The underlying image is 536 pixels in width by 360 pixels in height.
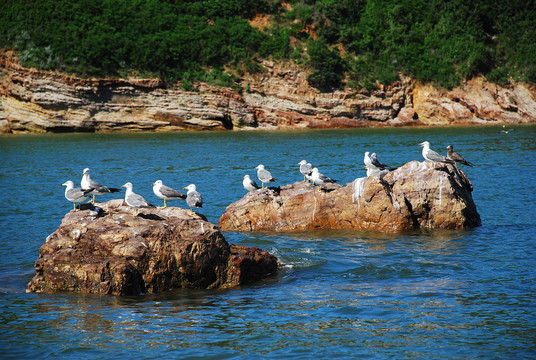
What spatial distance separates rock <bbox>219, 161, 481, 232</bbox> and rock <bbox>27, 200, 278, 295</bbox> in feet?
17.1

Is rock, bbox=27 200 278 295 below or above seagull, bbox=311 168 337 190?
below

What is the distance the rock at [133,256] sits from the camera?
37.5 ft

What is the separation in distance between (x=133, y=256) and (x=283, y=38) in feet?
189

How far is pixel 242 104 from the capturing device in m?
58.0

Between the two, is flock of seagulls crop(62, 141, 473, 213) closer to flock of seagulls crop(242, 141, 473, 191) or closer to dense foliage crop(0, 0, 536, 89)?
flock of seagulls crop(242, 141, 473, 191)

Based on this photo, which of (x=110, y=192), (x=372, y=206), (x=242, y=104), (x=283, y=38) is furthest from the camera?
(x=283, y=38)

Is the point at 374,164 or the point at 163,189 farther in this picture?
the point at 374,164

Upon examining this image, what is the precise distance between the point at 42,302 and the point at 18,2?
199ft

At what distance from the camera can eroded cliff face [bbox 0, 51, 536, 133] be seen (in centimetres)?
5447

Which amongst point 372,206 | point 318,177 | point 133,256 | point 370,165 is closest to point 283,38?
point 370,165

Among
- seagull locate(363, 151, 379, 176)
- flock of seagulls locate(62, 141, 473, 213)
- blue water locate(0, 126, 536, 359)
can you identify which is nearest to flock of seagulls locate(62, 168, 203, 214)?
flock of seagulls locate(62, 141, 473, 213)

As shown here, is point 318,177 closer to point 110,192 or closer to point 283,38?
point 110,192

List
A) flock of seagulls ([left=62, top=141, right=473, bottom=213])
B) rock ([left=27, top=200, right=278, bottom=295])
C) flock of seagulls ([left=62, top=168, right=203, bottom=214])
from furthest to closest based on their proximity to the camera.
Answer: flock of seagulls ([left=62, top=141, right=473, bottom=213])
flock of seagulls ([left=62, top=168, right=203, bottom=214])
rock ([left=27, top=200, right=278, bottom=295])

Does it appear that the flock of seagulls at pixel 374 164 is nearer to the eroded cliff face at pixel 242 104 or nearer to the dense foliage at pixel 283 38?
the eroded cliff face at pixel 242 104
